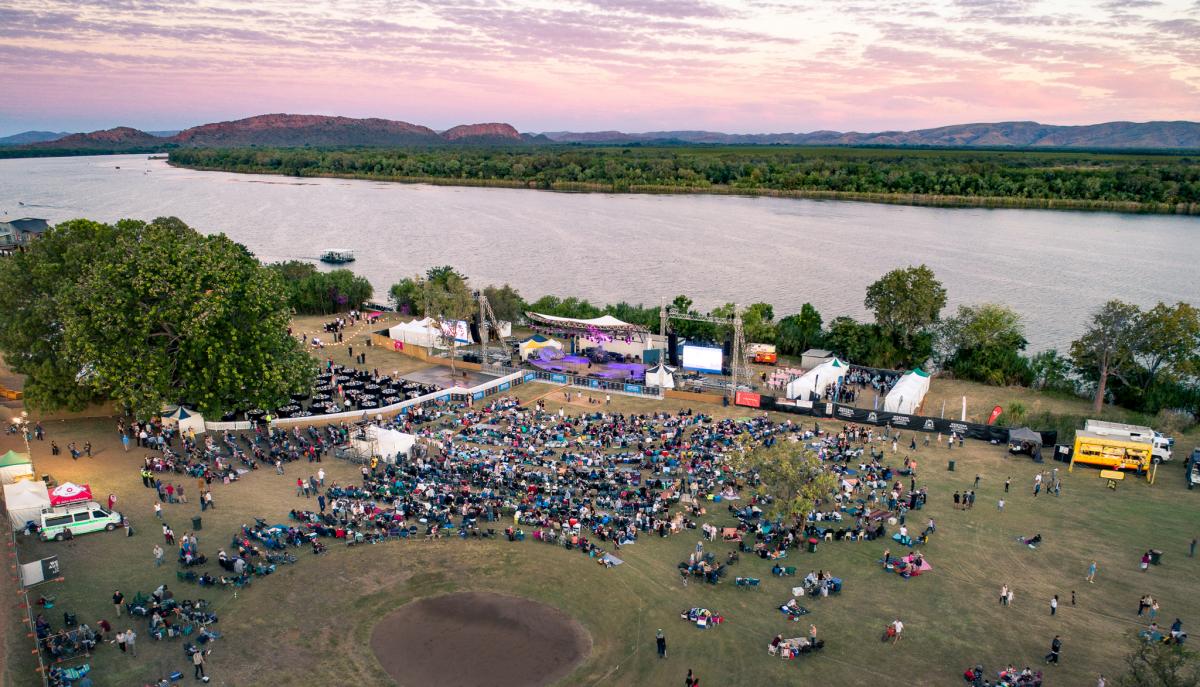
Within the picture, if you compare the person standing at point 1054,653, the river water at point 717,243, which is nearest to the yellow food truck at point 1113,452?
the person standing at point 1054,653

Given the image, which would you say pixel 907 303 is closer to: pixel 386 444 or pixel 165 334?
pixel 386 444

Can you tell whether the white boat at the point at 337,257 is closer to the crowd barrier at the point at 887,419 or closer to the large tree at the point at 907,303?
the large tree at the point at 907,303

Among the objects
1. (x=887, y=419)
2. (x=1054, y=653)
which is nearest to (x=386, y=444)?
(x=887, y=419)

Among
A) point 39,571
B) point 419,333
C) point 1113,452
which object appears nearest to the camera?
point 39,571

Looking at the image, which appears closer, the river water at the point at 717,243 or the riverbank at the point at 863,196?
the river water at the point at 717,243

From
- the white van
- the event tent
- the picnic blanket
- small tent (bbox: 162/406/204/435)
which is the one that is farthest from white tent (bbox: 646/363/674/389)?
the white van

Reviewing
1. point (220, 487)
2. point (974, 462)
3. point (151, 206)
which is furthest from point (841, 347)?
point (151, 206)
